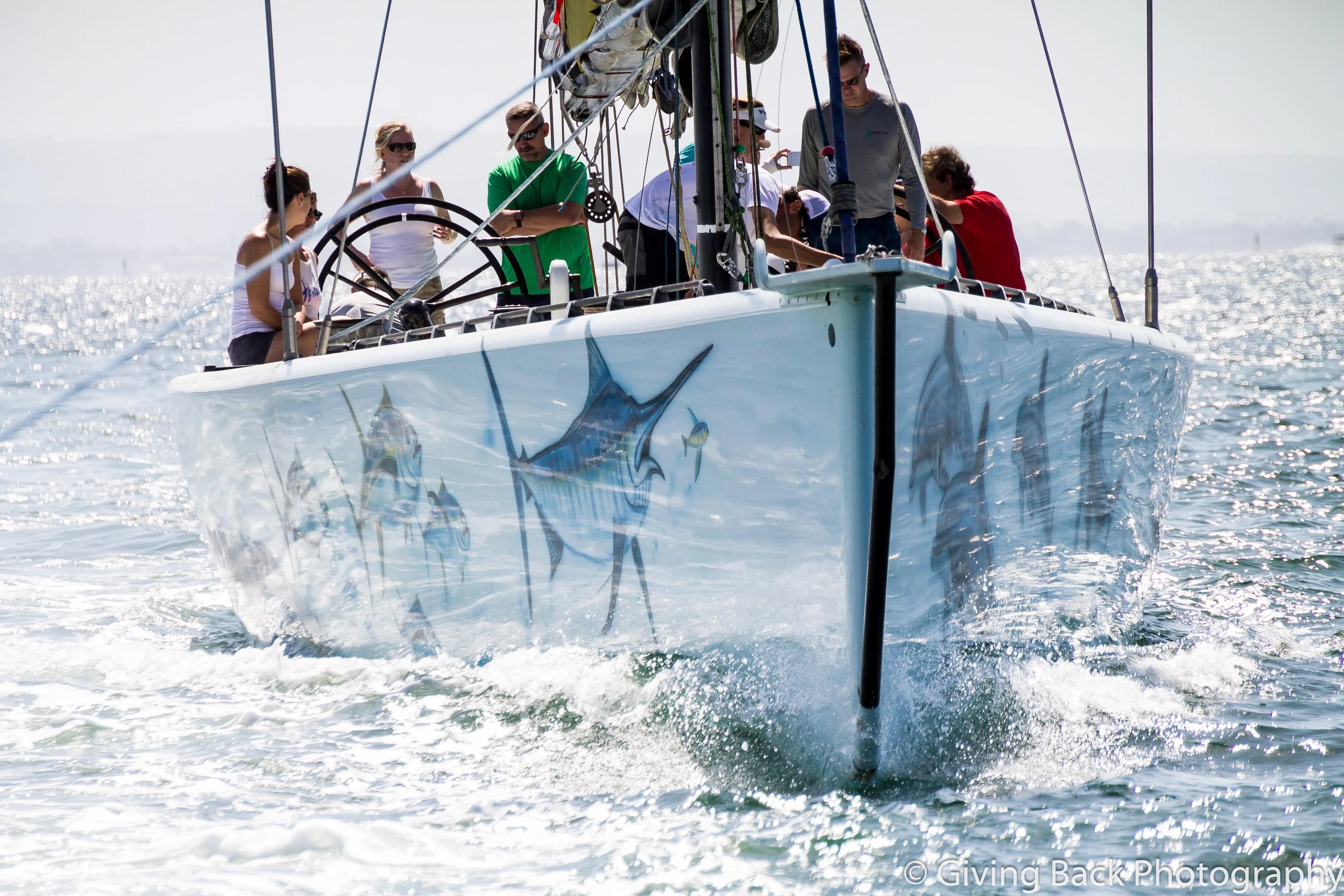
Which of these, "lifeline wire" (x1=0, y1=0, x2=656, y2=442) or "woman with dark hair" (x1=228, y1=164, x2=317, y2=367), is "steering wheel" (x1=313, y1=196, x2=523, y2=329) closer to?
"woman with dark hair" (x1=228, y1=164, x2=317, y2=367)

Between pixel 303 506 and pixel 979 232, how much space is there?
107 inches

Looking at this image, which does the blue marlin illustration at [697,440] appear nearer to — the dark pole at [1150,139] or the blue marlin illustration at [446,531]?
the blue marlin illustration at [446,531]

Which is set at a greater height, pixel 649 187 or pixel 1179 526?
pixel 649 187

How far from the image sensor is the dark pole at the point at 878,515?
2643mm

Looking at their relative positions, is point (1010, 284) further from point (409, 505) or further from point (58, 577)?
point (58, 577)

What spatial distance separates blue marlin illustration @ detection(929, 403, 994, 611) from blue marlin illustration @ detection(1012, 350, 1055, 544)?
19 cm

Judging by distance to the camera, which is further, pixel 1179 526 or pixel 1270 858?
pixel 1179 526

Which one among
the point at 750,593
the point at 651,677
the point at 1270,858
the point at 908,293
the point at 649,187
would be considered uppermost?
the point at 649,187

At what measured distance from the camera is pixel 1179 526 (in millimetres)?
6938

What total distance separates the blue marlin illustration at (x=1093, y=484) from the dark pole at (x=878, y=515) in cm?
Answer: 109

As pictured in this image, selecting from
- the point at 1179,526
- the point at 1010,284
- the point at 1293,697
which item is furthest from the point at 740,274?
the point at 1179,526

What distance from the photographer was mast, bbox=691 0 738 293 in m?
3.41

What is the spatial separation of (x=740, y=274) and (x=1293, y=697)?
7.40 ft

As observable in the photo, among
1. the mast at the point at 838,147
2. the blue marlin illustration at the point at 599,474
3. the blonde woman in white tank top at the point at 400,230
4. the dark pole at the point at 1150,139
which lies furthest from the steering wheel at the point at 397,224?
the dark pole at the point at 1150,139
